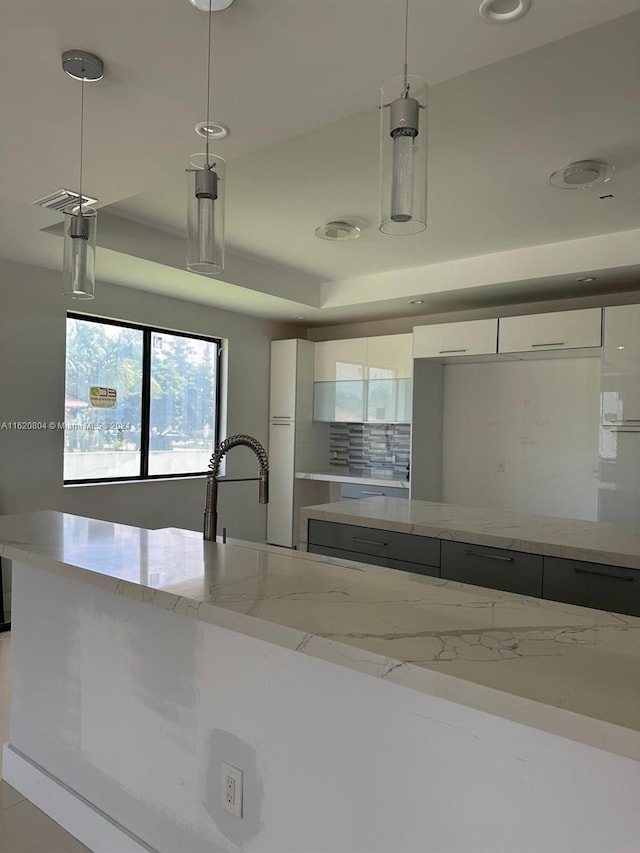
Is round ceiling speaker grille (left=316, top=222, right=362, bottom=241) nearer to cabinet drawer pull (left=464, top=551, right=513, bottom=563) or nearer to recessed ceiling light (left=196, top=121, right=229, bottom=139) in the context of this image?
recessed ceiling light (left=196, top=121, right=229, bottom=139)

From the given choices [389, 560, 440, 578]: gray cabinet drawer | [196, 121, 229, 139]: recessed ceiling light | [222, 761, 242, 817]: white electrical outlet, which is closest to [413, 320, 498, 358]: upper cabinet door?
[389, 560, 440, 578]: gray cabinet drawer

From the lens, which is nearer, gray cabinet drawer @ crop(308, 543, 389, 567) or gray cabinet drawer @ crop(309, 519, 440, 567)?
gray cabinet drawer @ crop(309, 519, 440, 567)

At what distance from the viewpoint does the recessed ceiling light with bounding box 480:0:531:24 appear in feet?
4.75

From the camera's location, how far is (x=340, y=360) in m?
5.89

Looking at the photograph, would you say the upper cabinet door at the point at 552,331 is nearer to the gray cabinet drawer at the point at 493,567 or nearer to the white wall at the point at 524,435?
the white wall at the point at 524,435

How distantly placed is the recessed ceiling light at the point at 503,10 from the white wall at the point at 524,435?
3562 mm

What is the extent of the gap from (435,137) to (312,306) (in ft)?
8.89

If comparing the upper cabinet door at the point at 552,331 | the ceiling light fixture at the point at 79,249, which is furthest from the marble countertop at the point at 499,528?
the upper cabinet door at the point at 552,331

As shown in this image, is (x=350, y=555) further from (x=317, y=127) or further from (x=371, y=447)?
(x=371, y=447)

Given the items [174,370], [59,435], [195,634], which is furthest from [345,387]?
[195,634]

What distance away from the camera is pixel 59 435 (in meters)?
4.34

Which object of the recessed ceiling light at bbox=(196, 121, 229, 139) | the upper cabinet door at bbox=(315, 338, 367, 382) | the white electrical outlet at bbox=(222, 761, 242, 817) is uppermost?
the recessed ceiling light at bbox=(196, 121, 229, 139)

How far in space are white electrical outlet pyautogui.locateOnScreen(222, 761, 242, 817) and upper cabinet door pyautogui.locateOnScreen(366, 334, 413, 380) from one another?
4.05m

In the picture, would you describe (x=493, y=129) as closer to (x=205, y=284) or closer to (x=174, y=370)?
(x=205, y=284)
